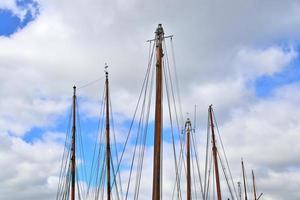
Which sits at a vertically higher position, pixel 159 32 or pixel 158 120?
pixel 159 32

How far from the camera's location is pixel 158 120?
33.7 meters

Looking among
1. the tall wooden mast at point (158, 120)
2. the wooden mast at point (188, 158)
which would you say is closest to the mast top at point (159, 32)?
the tall wooden mast at point (158, 120)

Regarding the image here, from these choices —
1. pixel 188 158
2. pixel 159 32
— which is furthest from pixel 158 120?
pixel 188 158

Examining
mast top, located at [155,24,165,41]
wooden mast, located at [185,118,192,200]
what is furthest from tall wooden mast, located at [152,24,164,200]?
wooden mast, located at [185,118,192,200]

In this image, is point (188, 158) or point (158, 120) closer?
point (158, 120)

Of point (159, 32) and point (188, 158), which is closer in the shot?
point (159, 32)

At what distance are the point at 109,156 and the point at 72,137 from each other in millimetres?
8227

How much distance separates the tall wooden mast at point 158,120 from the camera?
32062 millimetres

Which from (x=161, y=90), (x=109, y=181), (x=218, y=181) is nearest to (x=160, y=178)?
(x=161, y=90)

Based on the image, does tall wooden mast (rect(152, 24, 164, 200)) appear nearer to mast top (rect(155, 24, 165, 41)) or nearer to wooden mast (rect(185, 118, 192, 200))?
mast top (rect(155, 24, 165, 41))

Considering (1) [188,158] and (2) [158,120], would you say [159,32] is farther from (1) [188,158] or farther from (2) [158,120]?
(1) [188,158]

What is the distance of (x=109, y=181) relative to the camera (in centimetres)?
5506

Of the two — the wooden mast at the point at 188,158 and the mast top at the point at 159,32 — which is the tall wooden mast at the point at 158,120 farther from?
the wooden mast at the point at 188,158

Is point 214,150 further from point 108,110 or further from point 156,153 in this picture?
point 156,153
